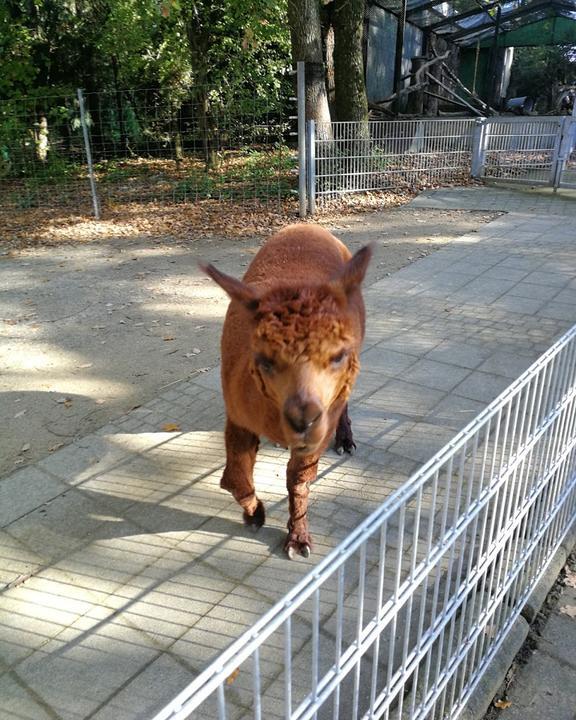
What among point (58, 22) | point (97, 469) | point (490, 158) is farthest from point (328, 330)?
point (58, 22)

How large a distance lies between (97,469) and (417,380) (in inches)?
112

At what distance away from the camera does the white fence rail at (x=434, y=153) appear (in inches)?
477

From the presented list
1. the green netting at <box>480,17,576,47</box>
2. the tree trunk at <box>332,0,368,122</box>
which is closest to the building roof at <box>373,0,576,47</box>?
the green netting at <box>480,17,576,47</box>

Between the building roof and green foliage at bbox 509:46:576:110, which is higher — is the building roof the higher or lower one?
the higher one

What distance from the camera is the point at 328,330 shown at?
2057 mm

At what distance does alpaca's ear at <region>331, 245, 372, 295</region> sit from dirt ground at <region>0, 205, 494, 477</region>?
0.28 meters

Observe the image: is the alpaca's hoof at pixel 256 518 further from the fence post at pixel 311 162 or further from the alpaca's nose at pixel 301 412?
the fence post at pixel 311 162

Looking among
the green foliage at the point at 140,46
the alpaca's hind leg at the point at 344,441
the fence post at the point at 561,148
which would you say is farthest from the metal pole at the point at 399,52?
the alpaca's hind leg at the point at 344,441

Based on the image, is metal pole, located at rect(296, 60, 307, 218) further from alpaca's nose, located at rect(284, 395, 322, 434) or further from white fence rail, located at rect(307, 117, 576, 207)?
alpaca's nose, located at rect(284, 395, 322, 434)

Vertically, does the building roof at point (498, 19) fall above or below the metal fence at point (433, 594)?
above

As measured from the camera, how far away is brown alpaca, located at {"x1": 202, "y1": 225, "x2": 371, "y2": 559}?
2025mm

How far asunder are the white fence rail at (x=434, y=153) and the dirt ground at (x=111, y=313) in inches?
45.7

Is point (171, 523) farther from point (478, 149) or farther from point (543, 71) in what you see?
point (543, 71)

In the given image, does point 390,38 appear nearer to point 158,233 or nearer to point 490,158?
point 490,158
